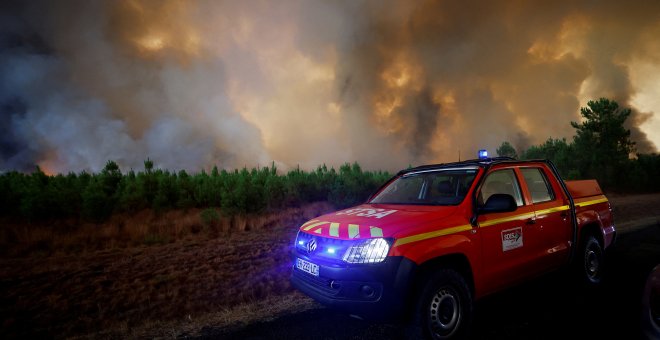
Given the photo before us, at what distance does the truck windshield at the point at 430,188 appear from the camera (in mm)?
3971

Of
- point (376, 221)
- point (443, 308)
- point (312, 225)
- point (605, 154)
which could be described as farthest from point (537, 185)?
point (605, 154)

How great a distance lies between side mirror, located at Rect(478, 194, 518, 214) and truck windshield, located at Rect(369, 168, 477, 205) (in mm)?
286

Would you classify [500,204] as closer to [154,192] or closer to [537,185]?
[537,185]

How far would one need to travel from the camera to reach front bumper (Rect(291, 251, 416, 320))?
9.76 ft

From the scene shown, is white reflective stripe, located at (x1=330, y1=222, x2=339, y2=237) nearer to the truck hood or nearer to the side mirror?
the truck hood

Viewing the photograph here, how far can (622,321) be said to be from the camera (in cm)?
372

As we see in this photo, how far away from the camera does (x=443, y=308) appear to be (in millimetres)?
3316

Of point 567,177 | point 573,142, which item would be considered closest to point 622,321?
point 567,177

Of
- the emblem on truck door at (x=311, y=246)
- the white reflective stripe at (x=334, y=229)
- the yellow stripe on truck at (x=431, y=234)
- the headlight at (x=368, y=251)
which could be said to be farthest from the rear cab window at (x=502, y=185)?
the emblem on truck door at (x=311, y=246)

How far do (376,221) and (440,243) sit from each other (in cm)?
64

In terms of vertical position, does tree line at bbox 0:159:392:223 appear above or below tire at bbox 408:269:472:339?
above

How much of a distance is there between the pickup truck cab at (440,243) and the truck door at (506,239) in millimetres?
12

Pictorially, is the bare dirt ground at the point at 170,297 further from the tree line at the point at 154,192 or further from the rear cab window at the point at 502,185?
the tree line at the point at 154,192

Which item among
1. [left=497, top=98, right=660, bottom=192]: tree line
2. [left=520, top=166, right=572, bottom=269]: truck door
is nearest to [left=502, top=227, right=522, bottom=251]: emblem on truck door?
[left=520, top=166, right=572, bottom=269]: truck door
